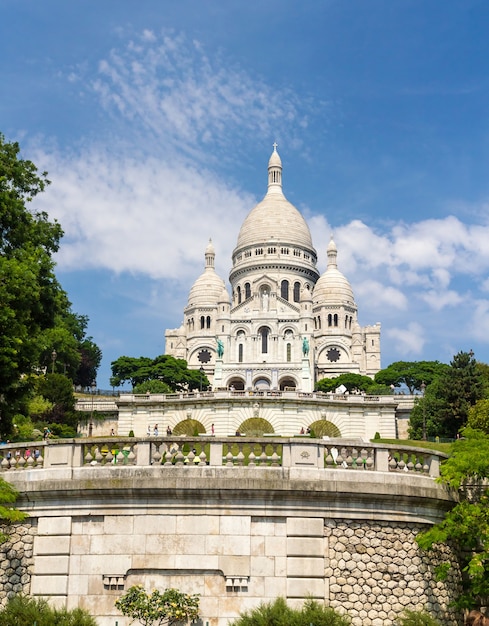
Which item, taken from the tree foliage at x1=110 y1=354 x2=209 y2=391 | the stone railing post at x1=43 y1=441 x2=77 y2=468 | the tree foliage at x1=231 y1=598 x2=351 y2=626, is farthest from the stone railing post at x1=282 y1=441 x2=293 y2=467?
the tree foliage at x1=110 y1=354 x2=209 y2=391

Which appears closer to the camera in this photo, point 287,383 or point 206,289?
point 287,383

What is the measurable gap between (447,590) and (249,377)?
97253 millimetres

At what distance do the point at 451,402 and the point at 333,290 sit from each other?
6950 cm

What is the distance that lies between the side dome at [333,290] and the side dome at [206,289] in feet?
51.6

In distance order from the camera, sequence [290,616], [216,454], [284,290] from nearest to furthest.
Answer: [290,616], [216,454], [284,290]

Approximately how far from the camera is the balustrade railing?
17688 millimetres

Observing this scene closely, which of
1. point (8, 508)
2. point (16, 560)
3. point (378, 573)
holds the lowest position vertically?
point (378, 573)

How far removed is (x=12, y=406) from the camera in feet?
91.6

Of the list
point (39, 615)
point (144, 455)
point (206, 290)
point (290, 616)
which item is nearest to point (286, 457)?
point (144, 455)

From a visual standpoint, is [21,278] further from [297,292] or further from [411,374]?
[297,292]

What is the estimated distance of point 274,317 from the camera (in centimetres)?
12600

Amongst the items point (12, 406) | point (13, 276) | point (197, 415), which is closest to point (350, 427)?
point (197, 415)

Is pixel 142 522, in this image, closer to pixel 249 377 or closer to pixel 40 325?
pixel 40 325

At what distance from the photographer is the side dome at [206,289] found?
476 feet
